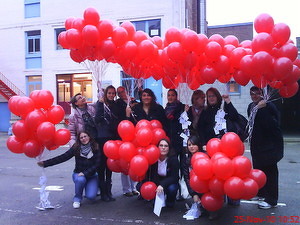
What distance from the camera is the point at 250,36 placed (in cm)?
1778

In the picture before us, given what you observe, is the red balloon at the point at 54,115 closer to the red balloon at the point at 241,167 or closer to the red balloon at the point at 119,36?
the red balloon at the point at 119,36

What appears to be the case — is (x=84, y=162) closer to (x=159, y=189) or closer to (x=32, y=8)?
(x=159, y=189)

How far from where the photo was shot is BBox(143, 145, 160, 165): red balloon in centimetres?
420

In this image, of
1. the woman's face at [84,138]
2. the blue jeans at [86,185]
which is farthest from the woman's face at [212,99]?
the blue jeans at [86,185]

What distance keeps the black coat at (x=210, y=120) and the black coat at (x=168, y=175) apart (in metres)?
0.57

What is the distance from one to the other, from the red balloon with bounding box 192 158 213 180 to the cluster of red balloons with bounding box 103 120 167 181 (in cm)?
79

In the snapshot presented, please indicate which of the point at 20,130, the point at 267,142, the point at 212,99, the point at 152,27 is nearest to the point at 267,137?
the point at 267,142

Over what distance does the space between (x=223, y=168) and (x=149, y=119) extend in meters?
1.64

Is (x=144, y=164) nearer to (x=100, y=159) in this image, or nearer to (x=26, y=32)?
(x=100, y=159)

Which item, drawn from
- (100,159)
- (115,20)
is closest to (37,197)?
(100,159)

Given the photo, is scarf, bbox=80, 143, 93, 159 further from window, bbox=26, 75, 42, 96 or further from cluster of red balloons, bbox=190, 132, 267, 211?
window, bbox=26, 75, 42, 96

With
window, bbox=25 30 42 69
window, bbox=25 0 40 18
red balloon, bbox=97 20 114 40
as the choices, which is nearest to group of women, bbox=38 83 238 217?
red balloon, bbox=97 20 114 40

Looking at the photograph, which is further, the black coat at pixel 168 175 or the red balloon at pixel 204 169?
the black coat at pixel 168 175

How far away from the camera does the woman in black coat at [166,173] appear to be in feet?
14.2
